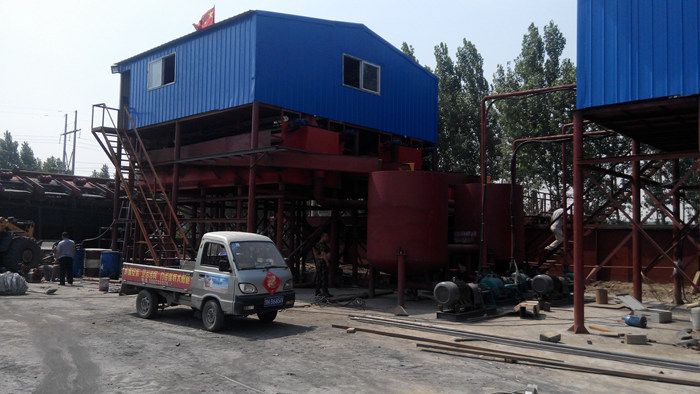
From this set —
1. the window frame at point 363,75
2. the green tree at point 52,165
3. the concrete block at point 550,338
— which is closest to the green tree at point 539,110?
the window frame at point 363,75

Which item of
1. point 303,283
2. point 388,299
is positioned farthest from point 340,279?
point 388,299

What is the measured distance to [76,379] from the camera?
739cm

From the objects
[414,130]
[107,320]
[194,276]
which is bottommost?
[107,320]

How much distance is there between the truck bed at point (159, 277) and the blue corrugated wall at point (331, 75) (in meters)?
7.42

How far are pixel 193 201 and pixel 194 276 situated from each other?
12.0 meters

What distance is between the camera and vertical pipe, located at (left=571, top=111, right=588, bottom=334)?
11.2 metres

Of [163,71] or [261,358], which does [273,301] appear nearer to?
[261,358]

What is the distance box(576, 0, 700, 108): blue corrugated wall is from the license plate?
803cm

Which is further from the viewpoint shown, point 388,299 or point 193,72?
point 193,72

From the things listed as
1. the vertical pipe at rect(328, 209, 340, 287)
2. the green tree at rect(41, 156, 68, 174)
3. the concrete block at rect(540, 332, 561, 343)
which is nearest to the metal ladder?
the vertical pipe at rect(328, 209, 340, 287)

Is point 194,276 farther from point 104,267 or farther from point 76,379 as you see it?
point 104,267

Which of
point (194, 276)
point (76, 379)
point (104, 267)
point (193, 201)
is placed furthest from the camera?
point (193, 201)

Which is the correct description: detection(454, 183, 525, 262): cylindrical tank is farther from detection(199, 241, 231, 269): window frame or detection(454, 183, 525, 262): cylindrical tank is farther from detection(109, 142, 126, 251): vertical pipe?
detection(109, 142, 126, 251): vertical pipe

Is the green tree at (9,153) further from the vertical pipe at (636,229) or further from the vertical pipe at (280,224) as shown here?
the vertical pipe at (636,229)
